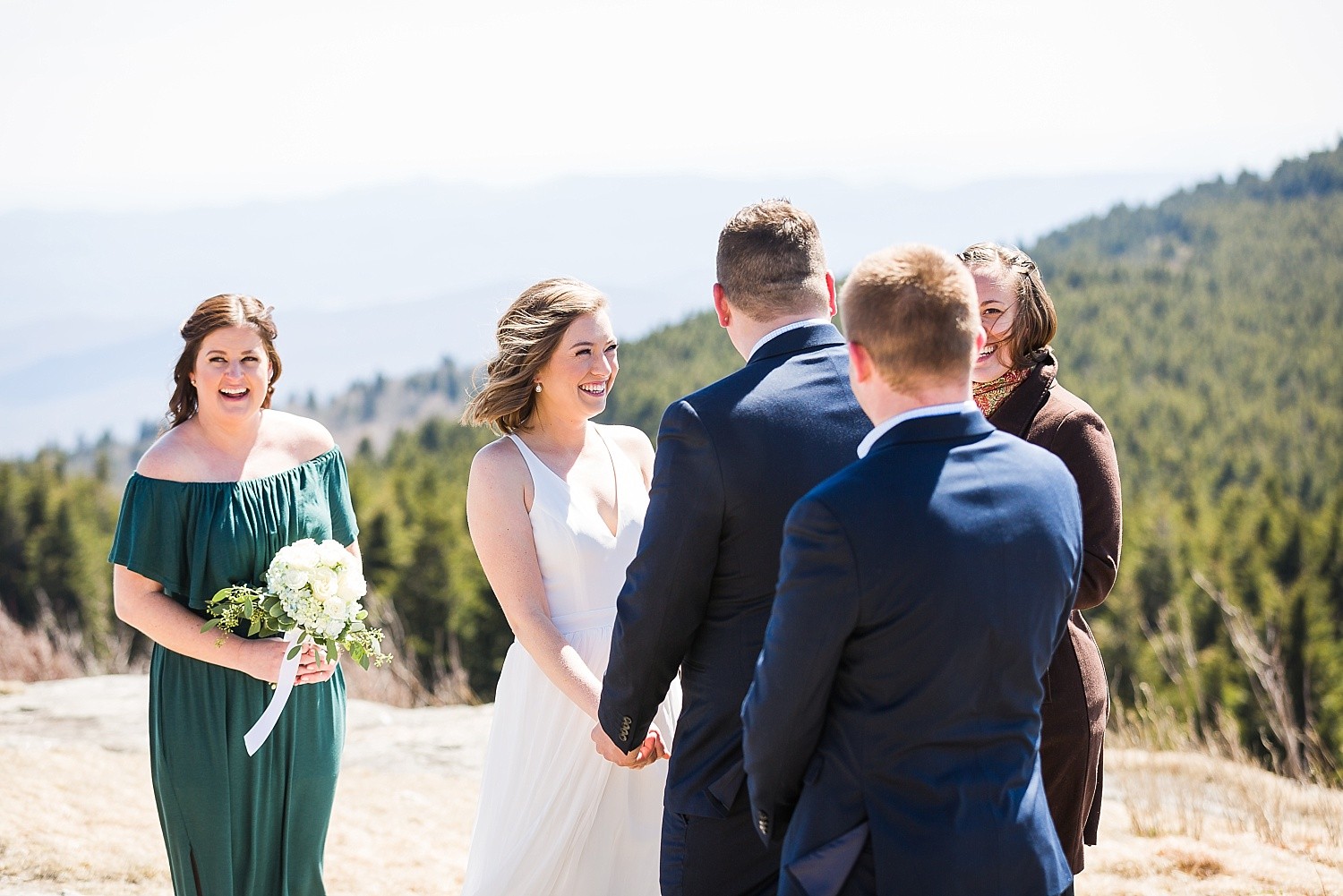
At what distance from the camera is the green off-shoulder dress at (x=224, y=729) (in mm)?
3904

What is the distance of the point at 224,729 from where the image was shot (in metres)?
3.95

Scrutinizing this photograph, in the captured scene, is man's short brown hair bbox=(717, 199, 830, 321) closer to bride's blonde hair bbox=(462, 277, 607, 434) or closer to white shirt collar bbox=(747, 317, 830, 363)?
white shirt collar bbox=(747, 317, 830, 363)

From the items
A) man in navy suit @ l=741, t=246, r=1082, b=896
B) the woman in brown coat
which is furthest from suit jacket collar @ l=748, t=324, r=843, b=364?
the woman in brown coat

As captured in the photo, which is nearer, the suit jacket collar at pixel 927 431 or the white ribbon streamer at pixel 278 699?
the suit jacket collar at pixel 927 431

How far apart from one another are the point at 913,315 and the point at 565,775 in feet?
7.31

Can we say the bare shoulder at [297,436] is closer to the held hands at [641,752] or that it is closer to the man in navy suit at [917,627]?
the held hands at [641,752]

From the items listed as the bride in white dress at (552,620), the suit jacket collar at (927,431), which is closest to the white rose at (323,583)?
the bride in white dress at (552,620)

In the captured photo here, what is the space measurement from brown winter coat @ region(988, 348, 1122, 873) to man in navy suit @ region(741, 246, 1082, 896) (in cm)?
113

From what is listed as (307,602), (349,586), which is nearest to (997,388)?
(349,586)

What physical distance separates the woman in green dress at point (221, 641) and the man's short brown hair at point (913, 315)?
255 centimetres

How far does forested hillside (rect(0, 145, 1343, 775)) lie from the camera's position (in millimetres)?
23500

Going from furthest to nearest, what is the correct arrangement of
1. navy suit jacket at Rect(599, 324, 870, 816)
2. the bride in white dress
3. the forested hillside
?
the forested hillside, the bride in white dress, navy suit jacket at Rect(599, 324, 870, 816)

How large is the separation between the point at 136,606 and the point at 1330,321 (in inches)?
3942

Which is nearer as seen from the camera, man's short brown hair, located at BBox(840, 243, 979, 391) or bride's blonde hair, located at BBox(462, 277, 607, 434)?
man's short brown hair, located at BBox(840, 243, 979, 391)
